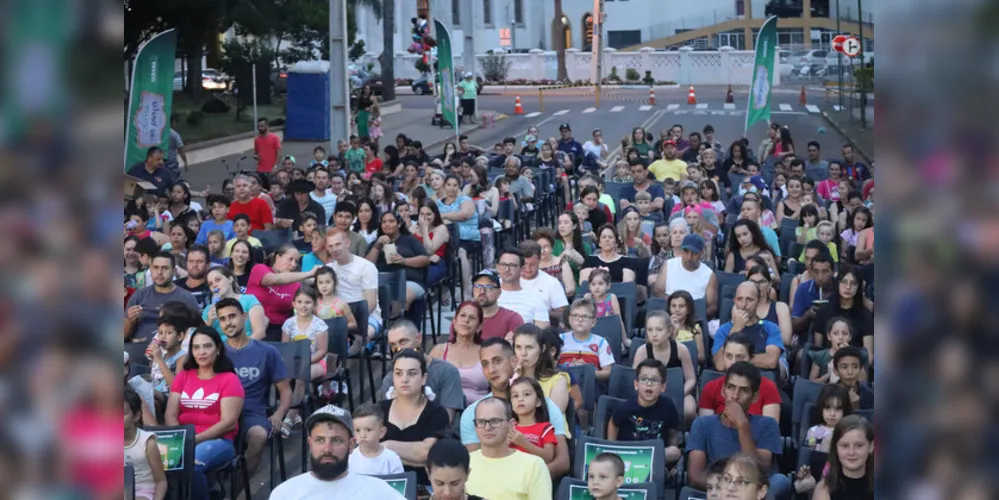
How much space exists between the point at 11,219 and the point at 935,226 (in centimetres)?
66

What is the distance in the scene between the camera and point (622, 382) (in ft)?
28.4

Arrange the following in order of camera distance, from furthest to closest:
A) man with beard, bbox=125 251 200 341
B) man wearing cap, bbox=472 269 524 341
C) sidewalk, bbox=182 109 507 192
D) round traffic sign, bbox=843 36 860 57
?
1. round traffic sign, bbox=843 36 860 57
2. sidewalk, bbox=182 109 507 192
3. man with beard, bbox=125 251 200 341
4. man wearing cap, bbox=472 269 524 341

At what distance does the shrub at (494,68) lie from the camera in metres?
73.1

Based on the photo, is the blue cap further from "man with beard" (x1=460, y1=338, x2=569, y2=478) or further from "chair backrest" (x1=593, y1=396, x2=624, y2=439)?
"man with beard" (x1=460, y1=338, x2=569, y2=478)

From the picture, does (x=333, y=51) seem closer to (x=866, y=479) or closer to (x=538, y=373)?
(x=538, y=373)

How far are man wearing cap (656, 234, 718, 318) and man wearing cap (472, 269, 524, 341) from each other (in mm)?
2052

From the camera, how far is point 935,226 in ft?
3.09

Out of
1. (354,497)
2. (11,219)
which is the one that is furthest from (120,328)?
(354,497)

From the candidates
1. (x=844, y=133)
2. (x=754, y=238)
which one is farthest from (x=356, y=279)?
(x=844, y=133)

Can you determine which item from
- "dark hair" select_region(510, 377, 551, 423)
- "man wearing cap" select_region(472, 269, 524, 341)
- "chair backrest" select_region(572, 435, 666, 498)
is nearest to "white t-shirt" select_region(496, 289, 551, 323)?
"man wearing cap" select_region(472, 269, 524, 341)

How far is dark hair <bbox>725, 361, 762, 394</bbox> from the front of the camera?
25.4ft

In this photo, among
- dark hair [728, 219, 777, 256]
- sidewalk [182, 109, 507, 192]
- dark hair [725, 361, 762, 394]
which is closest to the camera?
dark hair [725, 361, 762, 394]

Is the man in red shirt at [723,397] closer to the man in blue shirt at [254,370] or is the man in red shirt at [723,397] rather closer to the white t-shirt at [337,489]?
the man in blue shirt at [254,370]

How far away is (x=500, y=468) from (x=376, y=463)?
0.67m
